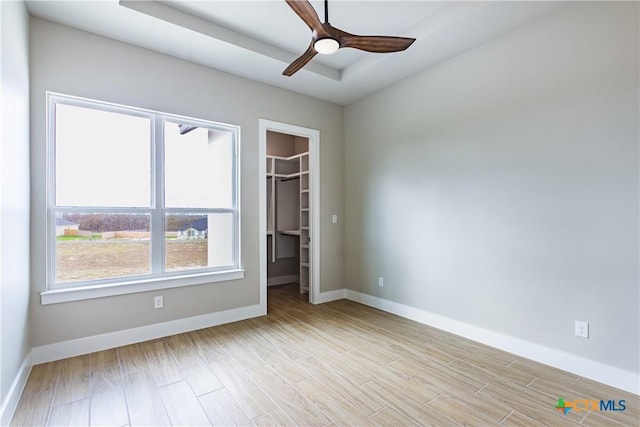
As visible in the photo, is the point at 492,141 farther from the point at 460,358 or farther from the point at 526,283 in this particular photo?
the point at 460,358

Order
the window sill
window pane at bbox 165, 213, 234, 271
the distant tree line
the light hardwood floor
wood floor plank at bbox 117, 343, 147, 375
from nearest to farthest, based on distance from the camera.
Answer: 1. the light hardwood floor
2. wood floor plank at bbox 117, 343, 147, 375
3. the window sill
4. the distant tree line
5. window pane at bbox 165, 213, 234, 271

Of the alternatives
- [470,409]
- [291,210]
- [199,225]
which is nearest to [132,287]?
[199,225]

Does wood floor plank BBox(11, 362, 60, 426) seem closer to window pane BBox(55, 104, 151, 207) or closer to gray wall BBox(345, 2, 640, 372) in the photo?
window pane BBox(55, 104, 151, 207)

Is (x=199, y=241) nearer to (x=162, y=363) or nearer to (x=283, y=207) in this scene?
(x=162, y=363)

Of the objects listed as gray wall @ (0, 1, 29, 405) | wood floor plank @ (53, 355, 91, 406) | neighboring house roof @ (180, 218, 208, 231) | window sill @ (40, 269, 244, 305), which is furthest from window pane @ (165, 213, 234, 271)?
gray wall @ (0, 1, 29, 405)

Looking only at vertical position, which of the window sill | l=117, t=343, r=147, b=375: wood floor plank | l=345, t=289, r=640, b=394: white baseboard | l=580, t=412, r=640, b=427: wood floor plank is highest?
the window sill

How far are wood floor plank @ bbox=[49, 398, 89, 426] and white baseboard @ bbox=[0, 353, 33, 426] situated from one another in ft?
0.67

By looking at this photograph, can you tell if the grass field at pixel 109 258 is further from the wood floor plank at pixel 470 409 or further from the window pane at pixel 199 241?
the wood floor plank at pixel 470 409

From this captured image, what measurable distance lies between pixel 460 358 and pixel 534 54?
259 cm

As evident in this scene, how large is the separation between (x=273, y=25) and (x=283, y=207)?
3.01 meters

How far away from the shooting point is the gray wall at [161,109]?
96.4 inches

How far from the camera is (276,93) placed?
150 inches

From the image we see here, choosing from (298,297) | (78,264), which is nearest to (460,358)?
(298,297)

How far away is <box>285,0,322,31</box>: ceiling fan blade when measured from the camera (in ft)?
5.83
